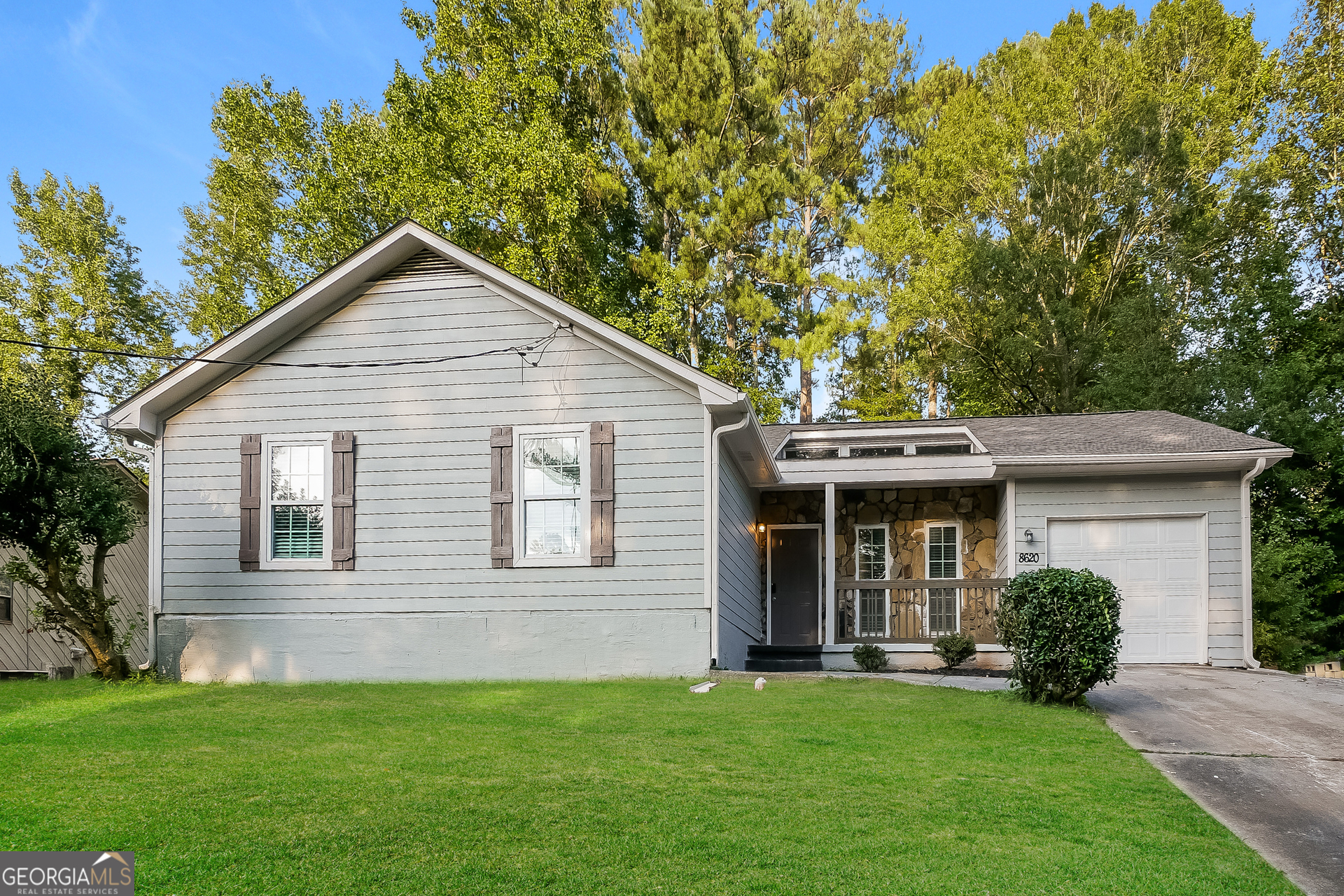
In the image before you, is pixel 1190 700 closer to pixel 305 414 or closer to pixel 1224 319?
pixel 305 414

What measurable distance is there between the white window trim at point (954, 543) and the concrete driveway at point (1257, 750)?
3.21 meters

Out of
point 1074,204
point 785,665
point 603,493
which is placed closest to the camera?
point 603,493

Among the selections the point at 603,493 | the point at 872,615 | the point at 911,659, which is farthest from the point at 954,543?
the point at 603,493

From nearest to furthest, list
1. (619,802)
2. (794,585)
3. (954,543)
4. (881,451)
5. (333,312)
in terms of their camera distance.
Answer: (619,802) → (333,312) → (881,451) → (954,543) → (794,585)

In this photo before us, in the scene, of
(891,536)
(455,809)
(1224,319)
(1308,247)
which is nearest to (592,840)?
(455,809)

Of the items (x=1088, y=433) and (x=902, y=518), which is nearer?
(x=1088, y=433)

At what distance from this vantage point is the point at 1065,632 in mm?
7484

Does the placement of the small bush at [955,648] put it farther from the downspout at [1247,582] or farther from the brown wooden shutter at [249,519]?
the brown wooden shutter at [249,519]

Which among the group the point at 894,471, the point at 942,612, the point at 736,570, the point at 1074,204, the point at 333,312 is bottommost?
the point at 942,612

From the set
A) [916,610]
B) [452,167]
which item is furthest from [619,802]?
[452,167]

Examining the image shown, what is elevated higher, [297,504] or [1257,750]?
[297,504]

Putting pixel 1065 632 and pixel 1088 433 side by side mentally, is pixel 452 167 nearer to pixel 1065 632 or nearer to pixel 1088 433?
pixel 1088 433

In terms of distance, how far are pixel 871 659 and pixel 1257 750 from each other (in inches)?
202

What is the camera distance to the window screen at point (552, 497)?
9.88 m
